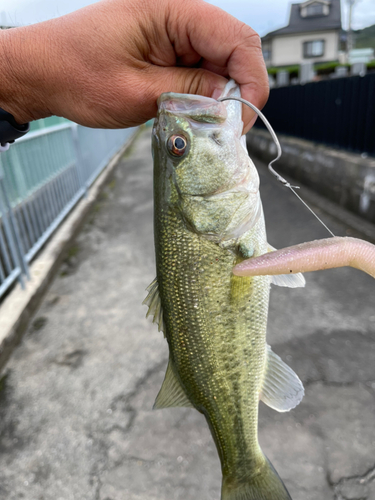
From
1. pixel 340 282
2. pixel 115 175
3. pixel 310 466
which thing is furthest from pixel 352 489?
pixel 115 175

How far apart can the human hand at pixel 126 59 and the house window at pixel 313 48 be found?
3762 centimetres

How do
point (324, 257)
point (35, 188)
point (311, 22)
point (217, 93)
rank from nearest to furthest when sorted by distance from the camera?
point (324, 257)
point (217, 93)
point (35, 188)
point (311, 22)

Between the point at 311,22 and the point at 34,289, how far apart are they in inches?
1544

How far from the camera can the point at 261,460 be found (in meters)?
1.63

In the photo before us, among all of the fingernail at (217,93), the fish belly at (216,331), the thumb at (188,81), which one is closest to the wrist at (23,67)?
the thumb at (188,81)

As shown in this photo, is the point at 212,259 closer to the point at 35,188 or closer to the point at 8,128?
the point at 8,128

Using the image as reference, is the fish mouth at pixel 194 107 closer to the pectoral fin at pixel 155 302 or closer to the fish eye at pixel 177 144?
the fish eye at pixel 177 144

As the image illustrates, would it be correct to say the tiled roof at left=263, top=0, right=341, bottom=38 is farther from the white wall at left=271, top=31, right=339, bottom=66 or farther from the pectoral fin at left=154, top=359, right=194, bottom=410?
the pectoral fin at left=154, top=359, right=194, bottom=410

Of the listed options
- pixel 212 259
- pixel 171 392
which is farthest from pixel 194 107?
pixel 171 392

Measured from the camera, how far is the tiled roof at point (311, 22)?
33125mm

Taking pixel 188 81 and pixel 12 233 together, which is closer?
pixel 188 81

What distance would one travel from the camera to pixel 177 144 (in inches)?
58.1

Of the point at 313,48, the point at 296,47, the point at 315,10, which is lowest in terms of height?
the point at 313,48

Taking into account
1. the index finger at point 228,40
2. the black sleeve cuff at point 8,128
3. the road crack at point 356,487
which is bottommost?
the road crack at point 356,487
